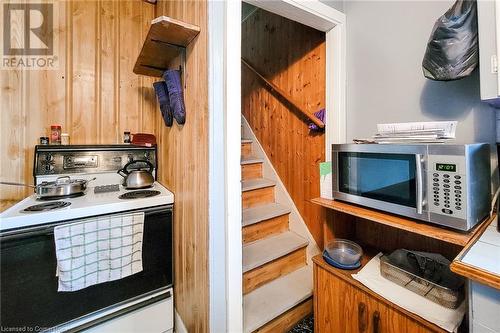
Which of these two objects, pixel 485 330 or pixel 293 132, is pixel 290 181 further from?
pixel 485 330

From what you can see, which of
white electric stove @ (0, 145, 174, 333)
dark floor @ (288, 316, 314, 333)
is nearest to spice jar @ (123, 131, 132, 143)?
white electric stove @ (0, 145, 174, 333)

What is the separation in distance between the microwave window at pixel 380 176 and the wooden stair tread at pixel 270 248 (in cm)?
77

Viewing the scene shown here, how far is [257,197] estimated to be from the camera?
213cm

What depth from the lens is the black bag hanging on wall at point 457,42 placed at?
864 mm

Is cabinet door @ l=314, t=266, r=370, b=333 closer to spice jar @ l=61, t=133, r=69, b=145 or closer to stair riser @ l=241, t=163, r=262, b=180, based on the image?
stair riser @ l=241, t=163, r=262, b=180

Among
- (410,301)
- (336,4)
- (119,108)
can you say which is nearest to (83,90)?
(119,108)

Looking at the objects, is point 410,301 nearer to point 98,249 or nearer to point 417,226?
point 417,226

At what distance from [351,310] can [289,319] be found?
1.69 ft

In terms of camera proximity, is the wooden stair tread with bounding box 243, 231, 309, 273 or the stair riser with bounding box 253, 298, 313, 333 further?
the wooden stair tread with bounding box 243, 231, 309, 273

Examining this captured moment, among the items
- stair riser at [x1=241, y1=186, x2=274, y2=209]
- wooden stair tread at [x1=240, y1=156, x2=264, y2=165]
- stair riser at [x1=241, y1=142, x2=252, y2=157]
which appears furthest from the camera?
stair riser at [x1=241, y1=142, x2=252, y2=157]

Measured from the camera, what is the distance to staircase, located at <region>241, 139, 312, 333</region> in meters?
1.42

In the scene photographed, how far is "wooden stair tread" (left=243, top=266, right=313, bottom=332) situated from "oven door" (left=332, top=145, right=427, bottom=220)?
0.79m

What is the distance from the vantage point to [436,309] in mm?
895

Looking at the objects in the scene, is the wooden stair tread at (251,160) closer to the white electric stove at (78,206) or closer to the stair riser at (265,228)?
the stair riser at (265,228)
